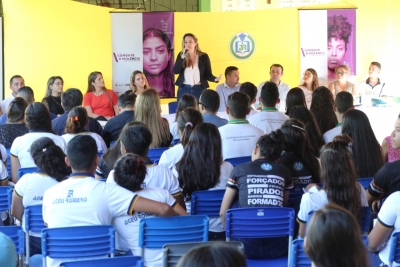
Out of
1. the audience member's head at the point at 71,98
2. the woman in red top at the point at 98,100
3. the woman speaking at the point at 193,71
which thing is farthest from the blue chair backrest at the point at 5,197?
the woman speaking at the point at 193,71

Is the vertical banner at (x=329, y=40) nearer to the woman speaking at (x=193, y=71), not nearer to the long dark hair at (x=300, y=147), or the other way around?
the woman speaking at (x=193, y=71)

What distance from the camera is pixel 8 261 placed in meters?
1.82

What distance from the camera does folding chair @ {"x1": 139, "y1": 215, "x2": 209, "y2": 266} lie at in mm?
3482

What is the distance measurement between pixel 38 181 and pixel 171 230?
120cm

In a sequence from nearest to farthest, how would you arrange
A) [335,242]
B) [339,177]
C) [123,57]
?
[335,242] < [339,177] < [123,57]

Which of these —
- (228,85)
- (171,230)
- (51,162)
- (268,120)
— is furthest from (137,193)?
(228,85)

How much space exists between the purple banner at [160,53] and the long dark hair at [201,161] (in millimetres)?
6383

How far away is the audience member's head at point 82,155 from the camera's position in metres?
3.59

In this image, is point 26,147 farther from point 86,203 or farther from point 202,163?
point 86,203

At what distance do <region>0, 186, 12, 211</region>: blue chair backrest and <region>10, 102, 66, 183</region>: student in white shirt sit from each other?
95 centimetres

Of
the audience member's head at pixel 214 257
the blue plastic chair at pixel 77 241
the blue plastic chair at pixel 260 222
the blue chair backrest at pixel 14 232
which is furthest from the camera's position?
the blue plastic chair at pixel 260 222

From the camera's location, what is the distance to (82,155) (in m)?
3.59

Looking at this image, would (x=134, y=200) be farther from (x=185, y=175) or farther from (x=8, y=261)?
(x=8, y=261)

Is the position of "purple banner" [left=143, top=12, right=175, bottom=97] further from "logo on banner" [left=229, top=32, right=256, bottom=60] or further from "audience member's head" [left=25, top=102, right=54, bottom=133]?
"audience member's head" [left=25, top=102, right=54, bottom=133]
